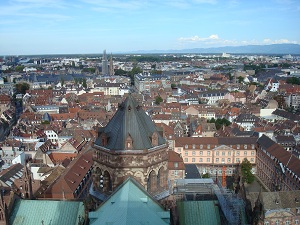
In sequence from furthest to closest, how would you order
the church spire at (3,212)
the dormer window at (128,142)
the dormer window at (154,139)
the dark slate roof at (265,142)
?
the dark slate roof at (265,142)
the dormer window at (154,139)
the dormer window at (128,142)
the church spire at (3,212)

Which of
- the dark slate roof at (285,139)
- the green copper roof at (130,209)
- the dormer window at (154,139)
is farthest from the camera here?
the dark slate roof at (285,139)

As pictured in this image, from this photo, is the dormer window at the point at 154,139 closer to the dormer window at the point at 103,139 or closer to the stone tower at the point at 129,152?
the stone tower at the point at 129,152

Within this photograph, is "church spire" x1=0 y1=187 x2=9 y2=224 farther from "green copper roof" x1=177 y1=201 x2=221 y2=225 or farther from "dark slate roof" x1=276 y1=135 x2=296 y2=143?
"dark slate roof" x1=276 y1=135 x2=296 y2=143

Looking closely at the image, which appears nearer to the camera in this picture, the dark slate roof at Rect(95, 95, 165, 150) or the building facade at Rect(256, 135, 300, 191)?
the dark slate roof at Rect(95, 95, 165, 150)

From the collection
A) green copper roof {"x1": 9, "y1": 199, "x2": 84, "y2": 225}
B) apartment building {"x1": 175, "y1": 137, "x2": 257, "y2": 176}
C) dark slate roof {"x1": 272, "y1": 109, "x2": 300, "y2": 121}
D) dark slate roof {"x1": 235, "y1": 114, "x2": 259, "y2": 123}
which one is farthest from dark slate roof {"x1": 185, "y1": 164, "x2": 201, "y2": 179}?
dark slate roof {"x1": 272, "y1": 109, "x2": 300, "y2": 121}

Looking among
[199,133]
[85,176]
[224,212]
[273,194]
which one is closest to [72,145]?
[85,176]

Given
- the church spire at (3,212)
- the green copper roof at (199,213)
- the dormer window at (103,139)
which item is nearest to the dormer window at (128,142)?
the dormer window at (103,139)
